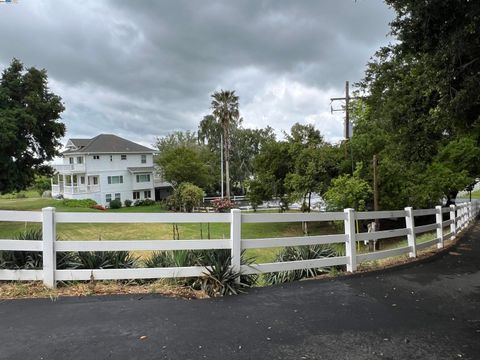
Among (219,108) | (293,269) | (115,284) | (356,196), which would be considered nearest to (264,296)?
(293,269)

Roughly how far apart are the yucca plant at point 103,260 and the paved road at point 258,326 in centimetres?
105

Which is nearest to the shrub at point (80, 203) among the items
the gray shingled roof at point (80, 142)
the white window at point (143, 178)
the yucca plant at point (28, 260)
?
the white window at point (143, 178)

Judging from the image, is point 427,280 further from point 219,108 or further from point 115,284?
point 219,108

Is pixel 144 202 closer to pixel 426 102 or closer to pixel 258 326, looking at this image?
pixel 426 102

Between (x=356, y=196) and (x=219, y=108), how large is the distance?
32332 millimetres

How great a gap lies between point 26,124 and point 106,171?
2377 cm

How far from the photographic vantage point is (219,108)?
50594mm

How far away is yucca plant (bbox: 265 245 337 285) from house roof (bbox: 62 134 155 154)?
163 feet

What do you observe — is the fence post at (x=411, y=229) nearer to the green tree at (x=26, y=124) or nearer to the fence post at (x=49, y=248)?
the fence post at (x=49, y=248)

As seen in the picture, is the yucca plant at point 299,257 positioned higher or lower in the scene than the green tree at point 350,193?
lower

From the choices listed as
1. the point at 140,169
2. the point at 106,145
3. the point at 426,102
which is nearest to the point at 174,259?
the point at 426,102

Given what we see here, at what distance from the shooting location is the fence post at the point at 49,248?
17.1 feet

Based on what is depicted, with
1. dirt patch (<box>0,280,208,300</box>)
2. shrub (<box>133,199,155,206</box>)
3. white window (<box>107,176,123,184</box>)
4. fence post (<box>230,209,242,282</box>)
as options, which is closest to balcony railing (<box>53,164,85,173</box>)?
white window (<box>107,176,123,184</box>)

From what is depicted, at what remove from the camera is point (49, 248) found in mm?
5250
